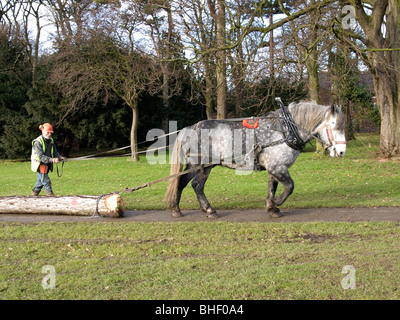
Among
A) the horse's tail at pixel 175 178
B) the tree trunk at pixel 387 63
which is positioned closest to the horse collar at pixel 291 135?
the horse's tail at pixel 175 178

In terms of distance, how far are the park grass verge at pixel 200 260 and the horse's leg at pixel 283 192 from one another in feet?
2.41

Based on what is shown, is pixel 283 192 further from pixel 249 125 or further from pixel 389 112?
pixel 389 112

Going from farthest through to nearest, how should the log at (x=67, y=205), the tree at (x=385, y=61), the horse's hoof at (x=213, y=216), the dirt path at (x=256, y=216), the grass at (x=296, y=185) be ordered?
the tree at (x=385, y=61) → the grass at (x=296, y=185) → the log at (x=67, y=205) → the horse's hoof at (x=213, y=216) → the dirt path at (x=256, y=216)

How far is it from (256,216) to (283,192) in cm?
73

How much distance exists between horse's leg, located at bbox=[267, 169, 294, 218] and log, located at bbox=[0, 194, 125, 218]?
9.89ft

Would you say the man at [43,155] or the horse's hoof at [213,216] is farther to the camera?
the man at [43,155]

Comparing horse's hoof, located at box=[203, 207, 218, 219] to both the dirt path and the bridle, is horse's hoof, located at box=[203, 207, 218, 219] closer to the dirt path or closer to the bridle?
the dirt path

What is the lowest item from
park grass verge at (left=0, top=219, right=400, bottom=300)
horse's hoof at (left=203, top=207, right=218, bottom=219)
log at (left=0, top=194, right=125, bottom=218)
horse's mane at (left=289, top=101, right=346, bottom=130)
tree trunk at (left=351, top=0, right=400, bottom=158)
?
park grass verge at (left=0, top=219, right=400, bottom=300)

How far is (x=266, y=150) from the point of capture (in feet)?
25.6

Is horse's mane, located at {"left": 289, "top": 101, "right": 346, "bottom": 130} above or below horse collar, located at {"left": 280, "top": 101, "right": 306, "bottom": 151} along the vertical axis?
above

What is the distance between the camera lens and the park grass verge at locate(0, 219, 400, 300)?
4.23m

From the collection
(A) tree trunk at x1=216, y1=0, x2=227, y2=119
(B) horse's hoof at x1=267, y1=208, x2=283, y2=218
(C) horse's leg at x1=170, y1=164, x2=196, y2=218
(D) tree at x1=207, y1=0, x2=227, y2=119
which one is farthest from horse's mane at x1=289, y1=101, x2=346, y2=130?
(D) tree at x1=207, y1=0, x2=227, y2=119

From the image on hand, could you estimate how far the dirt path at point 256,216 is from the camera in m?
7.67

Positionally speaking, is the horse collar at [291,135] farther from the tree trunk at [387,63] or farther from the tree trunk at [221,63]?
the tree trunk at [387,63]
